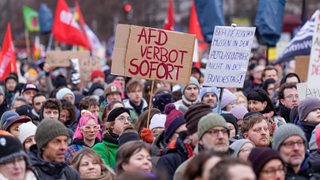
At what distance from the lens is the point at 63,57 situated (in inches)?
829

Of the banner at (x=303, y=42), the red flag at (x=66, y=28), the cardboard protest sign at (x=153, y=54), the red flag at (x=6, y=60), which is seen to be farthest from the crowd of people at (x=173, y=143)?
the red flag at (x=66, y=28)

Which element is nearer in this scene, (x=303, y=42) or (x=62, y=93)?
(x=62, y=93)

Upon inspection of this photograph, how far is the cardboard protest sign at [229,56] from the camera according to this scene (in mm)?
11766

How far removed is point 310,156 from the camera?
30.0ft

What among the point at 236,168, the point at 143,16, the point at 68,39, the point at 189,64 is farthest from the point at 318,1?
the point at 236,168

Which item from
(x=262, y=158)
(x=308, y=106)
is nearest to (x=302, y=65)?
(x=308, y=106)

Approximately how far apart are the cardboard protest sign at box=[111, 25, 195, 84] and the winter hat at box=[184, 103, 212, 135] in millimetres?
2241

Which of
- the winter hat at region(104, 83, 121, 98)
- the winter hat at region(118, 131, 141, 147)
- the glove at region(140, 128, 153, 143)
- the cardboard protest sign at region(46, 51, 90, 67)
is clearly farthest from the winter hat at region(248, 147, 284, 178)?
the cardboard protest sign at region(46, 51, 90, 67)

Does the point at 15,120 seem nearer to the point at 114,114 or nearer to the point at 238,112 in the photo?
the point at 114,114

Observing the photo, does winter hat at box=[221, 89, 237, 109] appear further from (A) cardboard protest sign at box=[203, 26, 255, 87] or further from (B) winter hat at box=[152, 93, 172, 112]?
(A) cardboard protest sign at box=[203, 26, 255, 87]

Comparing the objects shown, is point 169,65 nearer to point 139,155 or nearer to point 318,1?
point 139,155

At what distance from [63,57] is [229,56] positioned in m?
9.54

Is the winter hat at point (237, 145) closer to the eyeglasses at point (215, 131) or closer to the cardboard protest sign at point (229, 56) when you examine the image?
the eyeglasses at point (215, 131)

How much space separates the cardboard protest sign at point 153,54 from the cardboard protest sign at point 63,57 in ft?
29.7
